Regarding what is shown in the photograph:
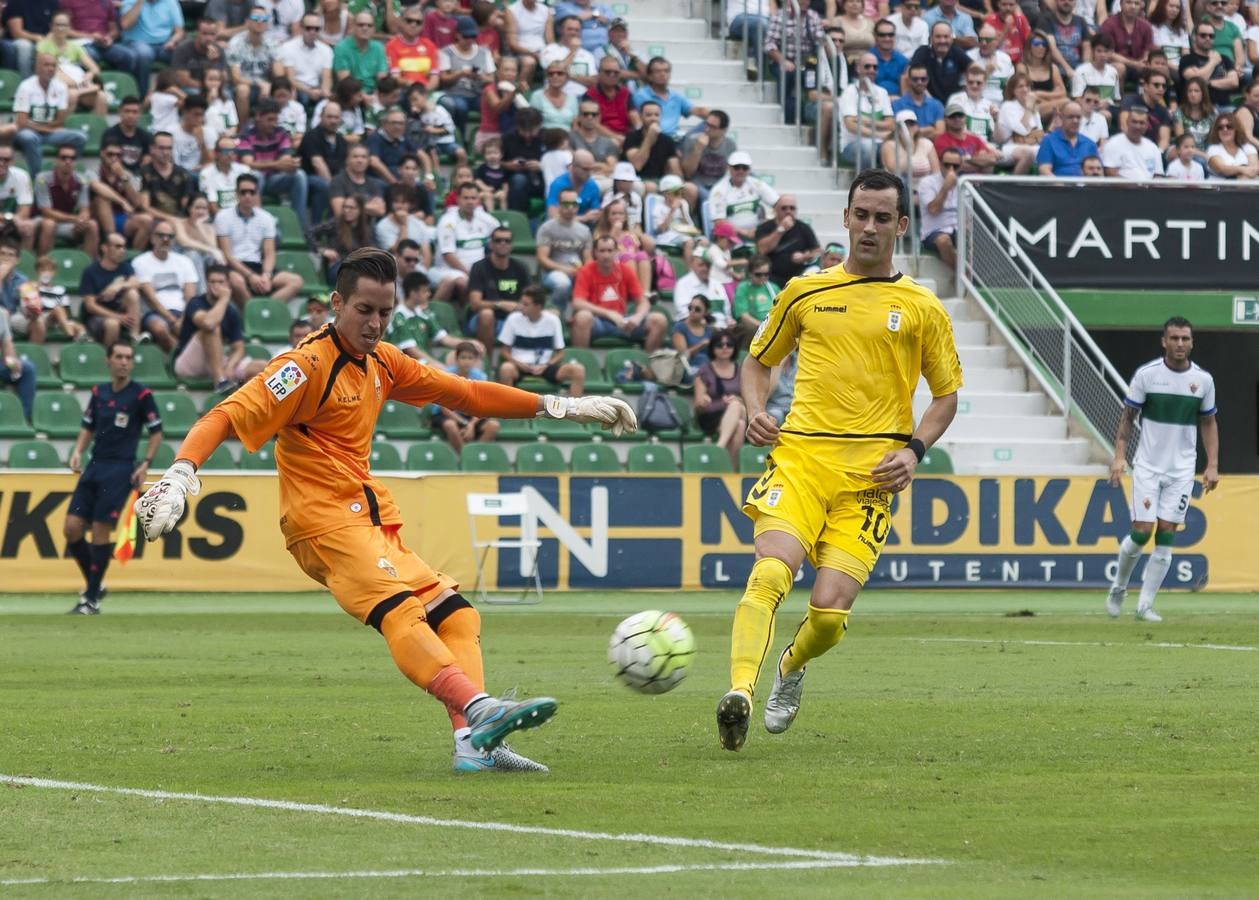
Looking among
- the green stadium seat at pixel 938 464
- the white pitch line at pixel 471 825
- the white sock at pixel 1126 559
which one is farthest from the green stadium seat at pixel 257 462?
the white pitch line at pixel 471 825

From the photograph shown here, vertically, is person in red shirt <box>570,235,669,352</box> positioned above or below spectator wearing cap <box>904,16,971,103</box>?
below

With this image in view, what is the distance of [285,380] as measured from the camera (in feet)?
25.8

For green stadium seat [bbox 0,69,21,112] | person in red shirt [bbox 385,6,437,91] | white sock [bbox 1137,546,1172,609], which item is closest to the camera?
white sock [bbox 1137,546,1172,609]

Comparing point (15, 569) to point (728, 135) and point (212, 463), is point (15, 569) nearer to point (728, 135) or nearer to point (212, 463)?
point (212, 463)

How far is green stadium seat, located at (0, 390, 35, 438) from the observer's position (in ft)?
71.3

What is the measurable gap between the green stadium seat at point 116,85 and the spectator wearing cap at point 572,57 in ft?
17.9

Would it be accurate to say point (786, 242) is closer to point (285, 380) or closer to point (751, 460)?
point (751, 460)

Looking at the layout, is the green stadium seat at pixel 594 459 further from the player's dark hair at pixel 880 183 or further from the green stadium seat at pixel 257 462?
the player's dark hair at pixel 880 183

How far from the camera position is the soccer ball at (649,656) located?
8180 mm

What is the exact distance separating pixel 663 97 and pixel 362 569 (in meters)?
20.4

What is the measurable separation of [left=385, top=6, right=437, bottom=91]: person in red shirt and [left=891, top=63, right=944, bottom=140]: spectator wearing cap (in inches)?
257

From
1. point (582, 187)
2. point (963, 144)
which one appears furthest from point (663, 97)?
point (963, 144)

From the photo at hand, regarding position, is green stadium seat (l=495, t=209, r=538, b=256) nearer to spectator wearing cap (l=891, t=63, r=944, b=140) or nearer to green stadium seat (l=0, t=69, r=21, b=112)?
spectator wearing cap (l=891, t=63, r=944, b=140)

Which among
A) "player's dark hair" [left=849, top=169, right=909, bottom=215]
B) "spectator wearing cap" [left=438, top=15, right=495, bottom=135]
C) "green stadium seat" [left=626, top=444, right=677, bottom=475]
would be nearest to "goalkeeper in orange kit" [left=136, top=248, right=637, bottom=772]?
"player's dark hair" [left=849, top=169, right=909, bottom=215]
